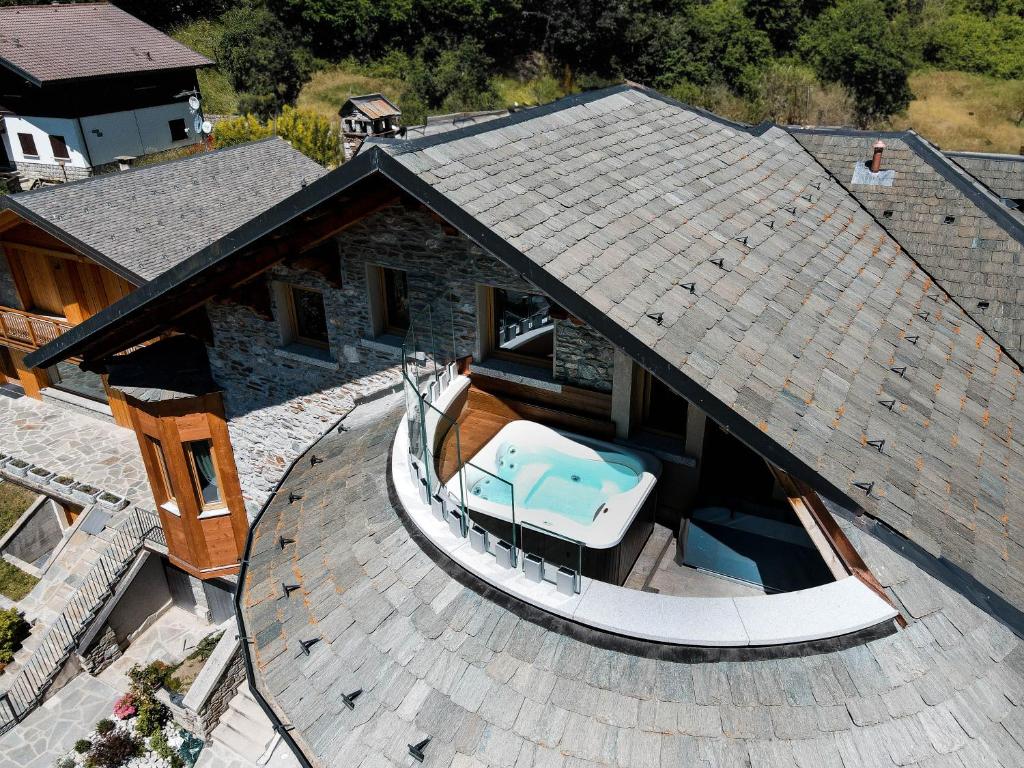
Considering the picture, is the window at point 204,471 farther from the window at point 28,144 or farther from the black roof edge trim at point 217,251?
the window at point 28,144

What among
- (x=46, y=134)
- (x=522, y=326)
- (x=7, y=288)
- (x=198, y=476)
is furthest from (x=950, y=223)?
(x=46, y=134)

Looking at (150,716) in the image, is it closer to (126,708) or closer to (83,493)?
(126,708)

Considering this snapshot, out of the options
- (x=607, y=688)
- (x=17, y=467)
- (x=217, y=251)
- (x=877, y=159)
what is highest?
(x=217, y=251)

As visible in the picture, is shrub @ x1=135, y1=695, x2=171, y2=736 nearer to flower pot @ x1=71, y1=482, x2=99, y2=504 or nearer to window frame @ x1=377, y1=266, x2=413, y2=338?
flower pot @ x1=71, y1=482, x2=99, y2=504

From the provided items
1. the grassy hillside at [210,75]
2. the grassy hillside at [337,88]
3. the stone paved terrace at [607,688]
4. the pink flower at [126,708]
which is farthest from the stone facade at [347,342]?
the grassy hillside at [210,75]

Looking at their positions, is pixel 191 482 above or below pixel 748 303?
below

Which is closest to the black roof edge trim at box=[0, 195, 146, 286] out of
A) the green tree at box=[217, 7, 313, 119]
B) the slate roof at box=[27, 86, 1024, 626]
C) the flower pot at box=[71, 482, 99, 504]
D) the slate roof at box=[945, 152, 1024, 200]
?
the flower pot at box=[71, 482, 99, 504]
